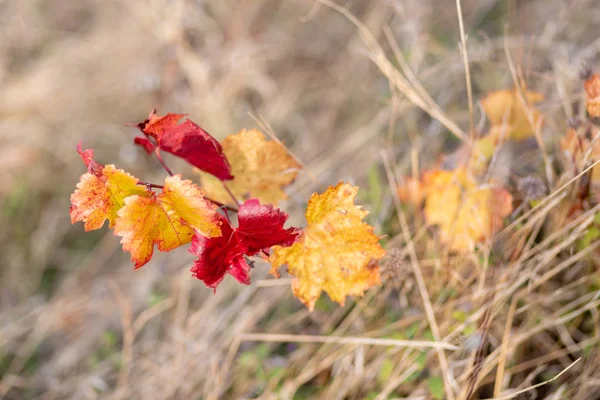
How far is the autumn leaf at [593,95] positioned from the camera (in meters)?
0.93

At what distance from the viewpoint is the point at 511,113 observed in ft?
4.12

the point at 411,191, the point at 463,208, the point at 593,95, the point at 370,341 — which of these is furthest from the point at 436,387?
the point at 593,95

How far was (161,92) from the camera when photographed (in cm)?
214

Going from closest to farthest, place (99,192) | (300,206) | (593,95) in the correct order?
(99,192)
(593,95)
(300,206)

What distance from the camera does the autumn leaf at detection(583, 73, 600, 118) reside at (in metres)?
0.93

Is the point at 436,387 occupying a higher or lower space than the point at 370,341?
lower

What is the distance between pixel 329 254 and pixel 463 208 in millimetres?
457

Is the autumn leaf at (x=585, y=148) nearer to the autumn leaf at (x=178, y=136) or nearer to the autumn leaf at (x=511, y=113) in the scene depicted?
the autumn leaf at (x=511, y=113)

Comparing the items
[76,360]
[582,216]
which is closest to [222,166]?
[582,216]

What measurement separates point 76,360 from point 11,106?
1.32 m

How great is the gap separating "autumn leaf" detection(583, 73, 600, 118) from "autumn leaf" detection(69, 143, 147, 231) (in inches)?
32.6

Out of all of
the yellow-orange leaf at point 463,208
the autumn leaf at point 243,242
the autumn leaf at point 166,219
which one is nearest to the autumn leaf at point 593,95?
the yellow-orange leaf at point 463,208

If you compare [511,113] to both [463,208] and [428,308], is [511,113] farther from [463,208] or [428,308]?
[428,308]

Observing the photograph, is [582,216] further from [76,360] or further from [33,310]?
[33,310]
